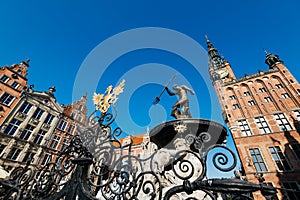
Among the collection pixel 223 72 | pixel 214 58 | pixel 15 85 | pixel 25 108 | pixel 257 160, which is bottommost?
pixel 257 160

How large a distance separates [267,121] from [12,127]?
90.2 ft

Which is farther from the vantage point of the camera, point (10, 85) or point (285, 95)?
point (285, 95)

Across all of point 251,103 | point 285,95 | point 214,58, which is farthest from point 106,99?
point 214,58

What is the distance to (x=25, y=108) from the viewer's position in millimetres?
16031

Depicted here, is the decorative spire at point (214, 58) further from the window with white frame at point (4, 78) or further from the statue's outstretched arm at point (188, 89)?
the window with white frame at point (4, 78)

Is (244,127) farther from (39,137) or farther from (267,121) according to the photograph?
(39,137)

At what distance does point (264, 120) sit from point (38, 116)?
2670 centimetres

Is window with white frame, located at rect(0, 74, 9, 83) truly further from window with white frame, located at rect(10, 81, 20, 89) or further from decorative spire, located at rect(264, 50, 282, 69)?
decorative spire, located at rect(264, 50, 282, 69)

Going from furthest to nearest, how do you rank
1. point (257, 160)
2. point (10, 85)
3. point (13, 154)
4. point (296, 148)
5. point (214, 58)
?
point (214, 58)
point (10, 85)
point (13, 154)
point (257, 160)
point (296, 148)

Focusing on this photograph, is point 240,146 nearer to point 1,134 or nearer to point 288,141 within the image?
point 288,141

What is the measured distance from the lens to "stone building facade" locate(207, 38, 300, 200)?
12.3 m

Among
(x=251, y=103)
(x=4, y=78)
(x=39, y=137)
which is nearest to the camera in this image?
(x=4, y=78)

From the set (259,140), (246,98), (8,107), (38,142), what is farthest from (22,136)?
(246,98)

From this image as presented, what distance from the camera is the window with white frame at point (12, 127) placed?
555 inches
